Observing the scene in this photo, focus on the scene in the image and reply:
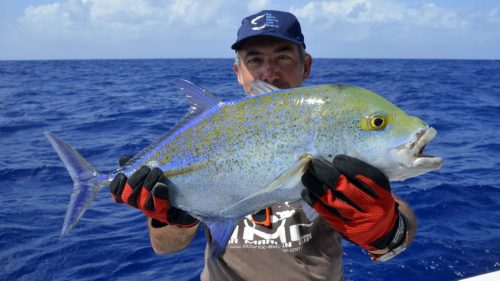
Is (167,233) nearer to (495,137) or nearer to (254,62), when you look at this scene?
(254,62)

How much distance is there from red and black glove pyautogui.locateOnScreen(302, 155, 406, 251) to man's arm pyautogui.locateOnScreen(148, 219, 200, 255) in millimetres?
1464

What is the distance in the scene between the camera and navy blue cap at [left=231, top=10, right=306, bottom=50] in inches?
134

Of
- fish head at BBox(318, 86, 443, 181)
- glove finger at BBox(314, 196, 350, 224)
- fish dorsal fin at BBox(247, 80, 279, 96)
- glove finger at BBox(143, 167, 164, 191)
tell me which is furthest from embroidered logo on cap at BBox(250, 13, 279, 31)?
glove finger at BBox(314, 196, 350, 224)

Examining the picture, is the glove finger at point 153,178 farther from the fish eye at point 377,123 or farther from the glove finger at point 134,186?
the fish eye at point 377,123

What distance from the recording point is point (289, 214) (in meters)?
3.30

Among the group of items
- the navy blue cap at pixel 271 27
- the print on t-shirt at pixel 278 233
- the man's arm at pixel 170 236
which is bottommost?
the man's arm at pixel 170 236

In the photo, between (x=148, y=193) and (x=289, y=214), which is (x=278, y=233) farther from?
(x=148, y=193)

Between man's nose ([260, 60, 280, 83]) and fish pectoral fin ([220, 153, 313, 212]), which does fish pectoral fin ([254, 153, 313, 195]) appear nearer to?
fish pectoral fin ([220, 153, 313, 212])

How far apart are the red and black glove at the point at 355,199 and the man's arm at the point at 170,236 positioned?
1.46 metres

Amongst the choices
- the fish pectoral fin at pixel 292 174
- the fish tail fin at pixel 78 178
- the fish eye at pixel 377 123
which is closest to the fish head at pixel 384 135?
the fish eye at pixel 377 123

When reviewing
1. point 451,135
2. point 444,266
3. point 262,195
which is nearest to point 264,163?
point 262,195

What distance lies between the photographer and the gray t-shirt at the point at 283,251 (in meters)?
3.19

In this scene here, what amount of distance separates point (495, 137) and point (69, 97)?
21344 mm

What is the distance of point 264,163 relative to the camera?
2.21m
